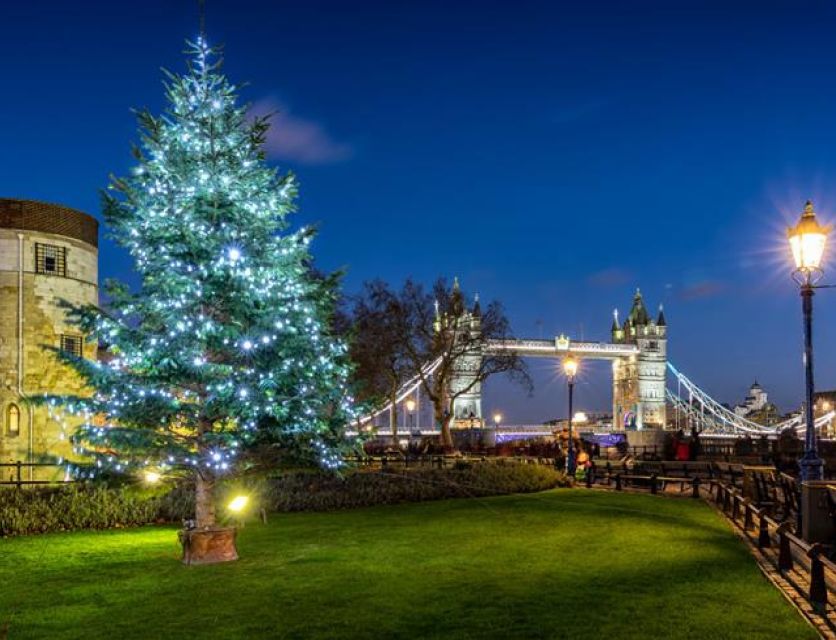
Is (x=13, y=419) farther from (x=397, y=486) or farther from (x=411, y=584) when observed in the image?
(x=411, y=584)

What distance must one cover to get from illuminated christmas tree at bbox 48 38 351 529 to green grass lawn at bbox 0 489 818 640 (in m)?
1.91

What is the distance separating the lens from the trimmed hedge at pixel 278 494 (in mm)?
17531

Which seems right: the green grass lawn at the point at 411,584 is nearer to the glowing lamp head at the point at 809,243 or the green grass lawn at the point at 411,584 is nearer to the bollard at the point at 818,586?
the bollard at the point at 818,586

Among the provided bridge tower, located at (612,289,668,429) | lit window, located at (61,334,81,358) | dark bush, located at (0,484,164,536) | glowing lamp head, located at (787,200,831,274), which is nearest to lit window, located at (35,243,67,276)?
lit window, located at (61,334,81,358)

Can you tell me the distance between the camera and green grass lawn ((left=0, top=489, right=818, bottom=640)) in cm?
926

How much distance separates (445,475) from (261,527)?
9130mm

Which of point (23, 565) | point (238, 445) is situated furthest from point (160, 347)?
point (23, 565)

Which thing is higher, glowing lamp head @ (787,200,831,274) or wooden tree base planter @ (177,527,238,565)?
glowing lamp head @ (787,200,831,274)

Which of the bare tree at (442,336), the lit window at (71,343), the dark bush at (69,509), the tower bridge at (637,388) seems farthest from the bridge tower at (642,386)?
the dark bush at (69,509)

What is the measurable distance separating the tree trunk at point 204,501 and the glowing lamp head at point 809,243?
10173mm

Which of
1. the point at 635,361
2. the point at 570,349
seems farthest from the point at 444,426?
the point at 635,361

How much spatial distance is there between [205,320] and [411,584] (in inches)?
211

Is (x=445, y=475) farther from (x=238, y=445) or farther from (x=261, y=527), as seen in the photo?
(x=238, y=445)

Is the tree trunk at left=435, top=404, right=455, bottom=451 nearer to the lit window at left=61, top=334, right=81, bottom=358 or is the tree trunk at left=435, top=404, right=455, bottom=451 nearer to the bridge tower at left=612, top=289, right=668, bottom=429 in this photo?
the lit window at left=61, top=334, right=81, bottom=358
